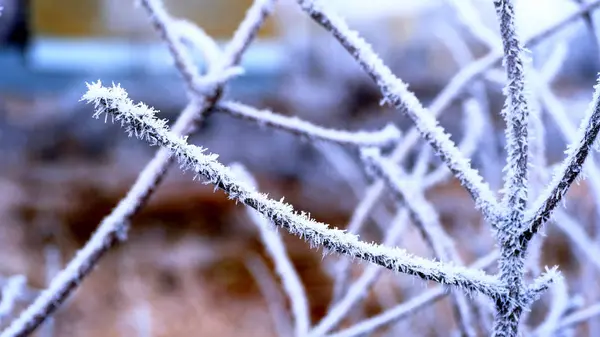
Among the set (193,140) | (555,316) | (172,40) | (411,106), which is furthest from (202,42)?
(193,140)

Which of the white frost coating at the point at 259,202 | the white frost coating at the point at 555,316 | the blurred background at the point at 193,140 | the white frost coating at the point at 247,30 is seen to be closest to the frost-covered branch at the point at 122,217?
the white frost coating at the point at 247,30

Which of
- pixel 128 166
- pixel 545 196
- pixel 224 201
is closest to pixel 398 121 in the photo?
pixel 224 201

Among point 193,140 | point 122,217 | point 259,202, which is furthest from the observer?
point 193,140

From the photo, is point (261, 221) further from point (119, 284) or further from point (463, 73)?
point (119, 284)

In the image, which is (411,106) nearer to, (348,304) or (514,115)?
(514,115)

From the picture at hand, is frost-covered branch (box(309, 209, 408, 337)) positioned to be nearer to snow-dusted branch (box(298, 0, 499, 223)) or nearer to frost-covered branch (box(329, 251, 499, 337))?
frost-covered branch (box(329, 251, 499, 337))
